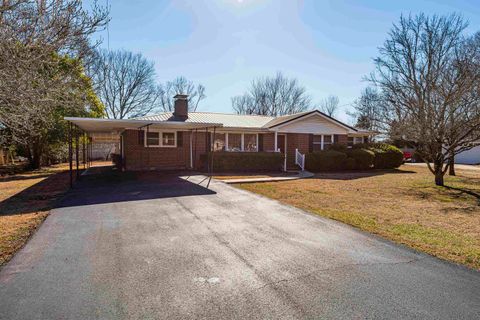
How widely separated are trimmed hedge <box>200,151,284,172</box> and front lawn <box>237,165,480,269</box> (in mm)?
4964

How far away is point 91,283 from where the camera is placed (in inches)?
132

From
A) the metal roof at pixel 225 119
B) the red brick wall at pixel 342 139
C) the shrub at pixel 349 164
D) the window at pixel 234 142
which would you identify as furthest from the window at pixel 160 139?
the red brick wall at pixel 342 139

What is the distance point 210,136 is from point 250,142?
2.82 m

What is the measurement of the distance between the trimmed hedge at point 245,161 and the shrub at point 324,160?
1710 millimetres

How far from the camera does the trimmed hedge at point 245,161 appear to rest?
16958mm

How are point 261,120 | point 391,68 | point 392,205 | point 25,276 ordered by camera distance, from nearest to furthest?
point 25,276 → point 392,205 → point 391,68 → point 261,120

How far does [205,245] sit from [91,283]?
1.73 metres

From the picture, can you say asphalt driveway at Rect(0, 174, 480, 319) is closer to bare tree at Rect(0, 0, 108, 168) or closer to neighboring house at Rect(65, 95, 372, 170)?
bare tree at Rect(0, 0, 108, 168)

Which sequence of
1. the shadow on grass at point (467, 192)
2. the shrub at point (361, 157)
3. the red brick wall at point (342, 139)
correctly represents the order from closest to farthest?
1. the shadow on grass at point (467, 192)
2. the shrub at point (361, 157)
3. the red brick wall at point (342, 139)

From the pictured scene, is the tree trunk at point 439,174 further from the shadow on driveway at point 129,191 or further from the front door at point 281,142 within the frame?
the shadow on driveway at point 129,191

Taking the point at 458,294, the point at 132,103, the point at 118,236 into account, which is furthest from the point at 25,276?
the point at 132,103

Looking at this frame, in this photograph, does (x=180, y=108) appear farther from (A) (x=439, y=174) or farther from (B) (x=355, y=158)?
(A) (x=439, y=174)

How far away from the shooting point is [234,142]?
19.5 metres

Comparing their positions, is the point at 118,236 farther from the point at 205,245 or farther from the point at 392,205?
the point at 392,205
